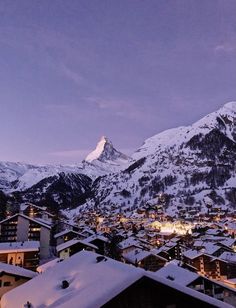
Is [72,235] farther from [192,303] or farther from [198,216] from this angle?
[198,216]

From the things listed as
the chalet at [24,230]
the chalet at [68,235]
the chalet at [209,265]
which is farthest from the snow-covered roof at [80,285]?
the chalet at [68,235]

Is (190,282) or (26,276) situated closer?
(26,276)

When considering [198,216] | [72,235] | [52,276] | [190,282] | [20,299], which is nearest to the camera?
[20,299]

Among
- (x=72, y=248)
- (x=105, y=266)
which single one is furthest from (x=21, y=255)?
(x=105, y=266)

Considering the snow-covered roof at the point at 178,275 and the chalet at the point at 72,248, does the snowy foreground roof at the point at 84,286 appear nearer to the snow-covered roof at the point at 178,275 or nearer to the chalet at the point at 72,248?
the snow-covered roof at the point at 178,275

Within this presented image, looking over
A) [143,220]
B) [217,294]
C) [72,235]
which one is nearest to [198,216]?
[143,220]

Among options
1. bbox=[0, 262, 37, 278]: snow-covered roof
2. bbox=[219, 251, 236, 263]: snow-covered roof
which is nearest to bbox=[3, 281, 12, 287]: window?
bbox=[0, 262, 37, 278]: snow-covered roof

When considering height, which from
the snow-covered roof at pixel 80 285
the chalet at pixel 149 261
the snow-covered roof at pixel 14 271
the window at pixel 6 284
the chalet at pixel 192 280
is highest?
the snow-covered roof at pixel 80 285
